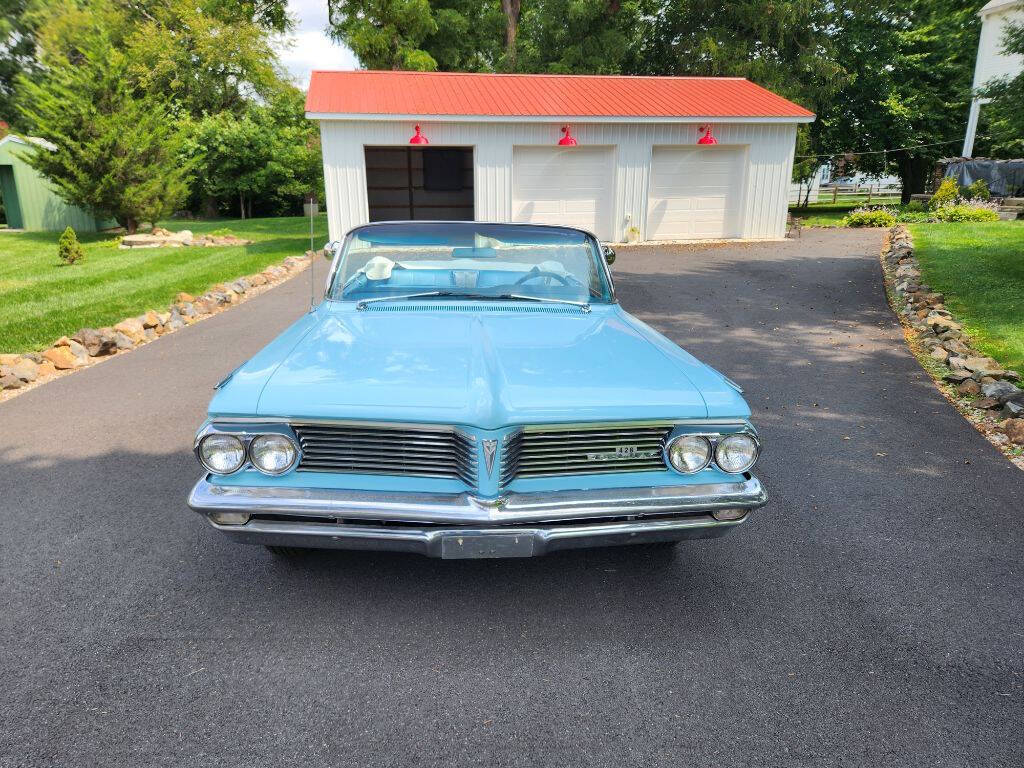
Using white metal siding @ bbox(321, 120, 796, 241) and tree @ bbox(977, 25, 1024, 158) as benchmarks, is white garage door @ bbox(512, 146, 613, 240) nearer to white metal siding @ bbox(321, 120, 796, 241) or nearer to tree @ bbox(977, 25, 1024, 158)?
white metal siding @ bbox(321, 120, 796, 241)

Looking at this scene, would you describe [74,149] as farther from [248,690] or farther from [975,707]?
[975,707]

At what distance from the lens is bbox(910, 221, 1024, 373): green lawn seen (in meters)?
7.24

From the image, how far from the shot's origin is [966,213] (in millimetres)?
17547

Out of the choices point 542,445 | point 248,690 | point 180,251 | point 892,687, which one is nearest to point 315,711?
point 248,690

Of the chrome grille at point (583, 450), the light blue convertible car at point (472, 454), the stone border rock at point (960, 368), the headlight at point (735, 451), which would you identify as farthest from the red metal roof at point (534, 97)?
the headlight at point (735, 451)

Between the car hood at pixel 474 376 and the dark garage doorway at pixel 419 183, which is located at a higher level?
the dark garage doorway at pixel 419 183

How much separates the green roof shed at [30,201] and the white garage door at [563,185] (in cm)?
1316

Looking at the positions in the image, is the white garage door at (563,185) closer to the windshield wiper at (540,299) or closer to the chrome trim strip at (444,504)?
the windshield wiper at (540,299)

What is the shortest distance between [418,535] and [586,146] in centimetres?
1541

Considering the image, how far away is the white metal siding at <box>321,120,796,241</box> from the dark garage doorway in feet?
18.0

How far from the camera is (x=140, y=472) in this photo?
14.6 ft

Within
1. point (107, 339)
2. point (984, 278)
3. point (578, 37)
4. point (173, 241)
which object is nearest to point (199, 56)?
point (578, 37)

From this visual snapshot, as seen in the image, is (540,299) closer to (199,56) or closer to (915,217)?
(915,217)

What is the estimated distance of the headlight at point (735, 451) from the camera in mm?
2828
